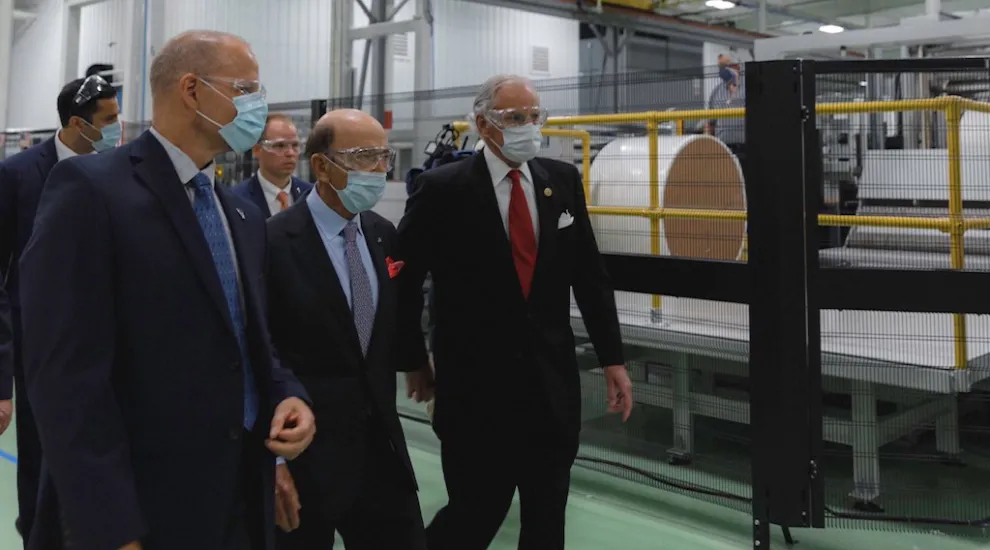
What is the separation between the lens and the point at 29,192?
3.09m

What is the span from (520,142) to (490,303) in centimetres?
53

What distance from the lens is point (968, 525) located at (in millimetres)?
3486

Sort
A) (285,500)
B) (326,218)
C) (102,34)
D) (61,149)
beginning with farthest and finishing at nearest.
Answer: (102,34), (61,149), (326,218), (285,500)

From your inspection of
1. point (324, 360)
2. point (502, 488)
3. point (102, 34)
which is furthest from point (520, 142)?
point (102, 34)

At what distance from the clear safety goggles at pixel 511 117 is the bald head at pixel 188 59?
1.16 metres

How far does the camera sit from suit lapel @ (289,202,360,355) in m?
2.21

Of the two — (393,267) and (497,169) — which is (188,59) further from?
(497,169)

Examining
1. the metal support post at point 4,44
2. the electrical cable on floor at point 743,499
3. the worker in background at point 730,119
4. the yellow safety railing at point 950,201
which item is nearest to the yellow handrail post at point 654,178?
the yellow safety railing at point 950,201

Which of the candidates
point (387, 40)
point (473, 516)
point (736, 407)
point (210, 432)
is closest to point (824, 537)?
point (736, 407)

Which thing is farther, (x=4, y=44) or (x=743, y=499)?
(x=4, y=44)

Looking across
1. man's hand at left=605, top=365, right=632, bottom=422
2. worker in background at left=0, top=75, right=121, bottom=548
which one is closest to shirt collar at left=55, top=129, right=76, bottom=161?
worker in background at left=0, top=75, right=121, bottom=548

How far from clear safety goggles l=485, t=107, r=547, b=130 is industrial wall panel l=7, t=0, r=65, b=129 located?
11511 mm

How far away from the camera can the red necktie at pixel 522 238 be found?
2.68 meters

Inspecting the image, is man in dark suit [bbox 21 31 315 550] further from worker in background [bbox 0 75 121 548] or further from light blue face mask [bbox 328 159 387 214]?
worker in background [bbox 0 75 121 548]
